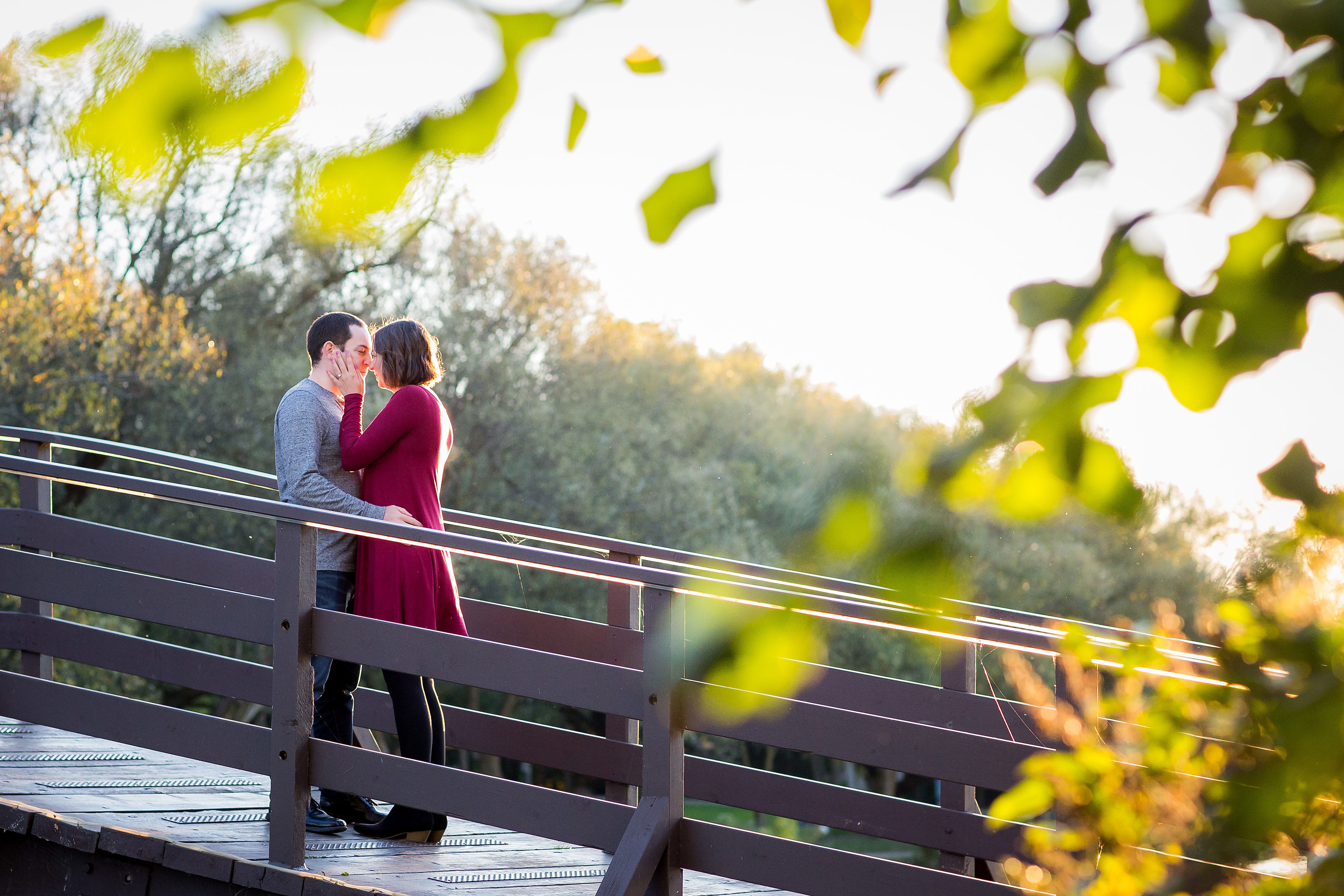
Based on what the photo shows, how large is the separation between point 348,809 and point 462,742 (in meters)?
0.53

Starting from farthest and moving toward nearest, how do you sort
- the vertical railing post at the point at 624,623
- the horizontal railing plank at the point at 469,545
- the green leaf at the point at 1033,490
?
the vertical railing post at the point at 624,623, the horizontal railing plank at the point at 469,545, the green leaf at the point at 1033,490

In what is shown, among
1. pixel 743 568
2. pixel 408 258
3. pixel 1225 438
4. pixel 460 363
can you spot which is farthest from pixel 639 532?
pixel 1225 438

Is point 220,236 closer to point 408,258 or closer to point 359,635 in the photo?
point 408,258

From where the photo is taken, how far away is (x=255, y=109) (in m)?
0.80

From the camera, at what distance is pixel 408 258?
1945 centimetres

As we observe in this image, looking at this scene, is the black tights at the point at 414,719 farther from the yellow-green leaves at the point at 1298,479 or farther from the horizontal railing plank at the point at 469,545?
the yellow-green leaves at the point at 1298,479

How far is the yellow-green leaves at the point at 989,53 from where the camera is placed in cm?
96

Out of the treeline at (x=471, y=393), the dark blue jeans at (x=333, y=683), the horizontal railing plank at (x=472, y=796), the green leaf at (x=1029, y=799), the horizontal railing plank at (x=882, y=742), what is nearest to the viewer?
the green leaf at (x=1029, y=799)

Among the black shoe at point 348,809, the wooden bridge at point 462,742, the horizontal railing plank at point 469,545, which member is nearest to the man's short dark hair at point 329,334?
the horizontal railing plank at point 469,545

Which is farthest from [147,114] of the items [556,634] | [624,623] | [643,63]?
[624,623]

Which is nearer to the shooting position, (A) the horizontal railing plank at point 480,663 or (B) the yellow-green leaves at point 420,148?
(B) the yellow-green leaves at point 420,148

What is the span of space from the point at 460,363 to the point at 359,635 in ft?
52.4

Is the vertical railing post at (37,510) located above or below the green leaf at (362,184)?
below

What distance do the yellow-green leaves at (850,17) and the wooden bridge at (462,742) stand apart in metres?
1.61
